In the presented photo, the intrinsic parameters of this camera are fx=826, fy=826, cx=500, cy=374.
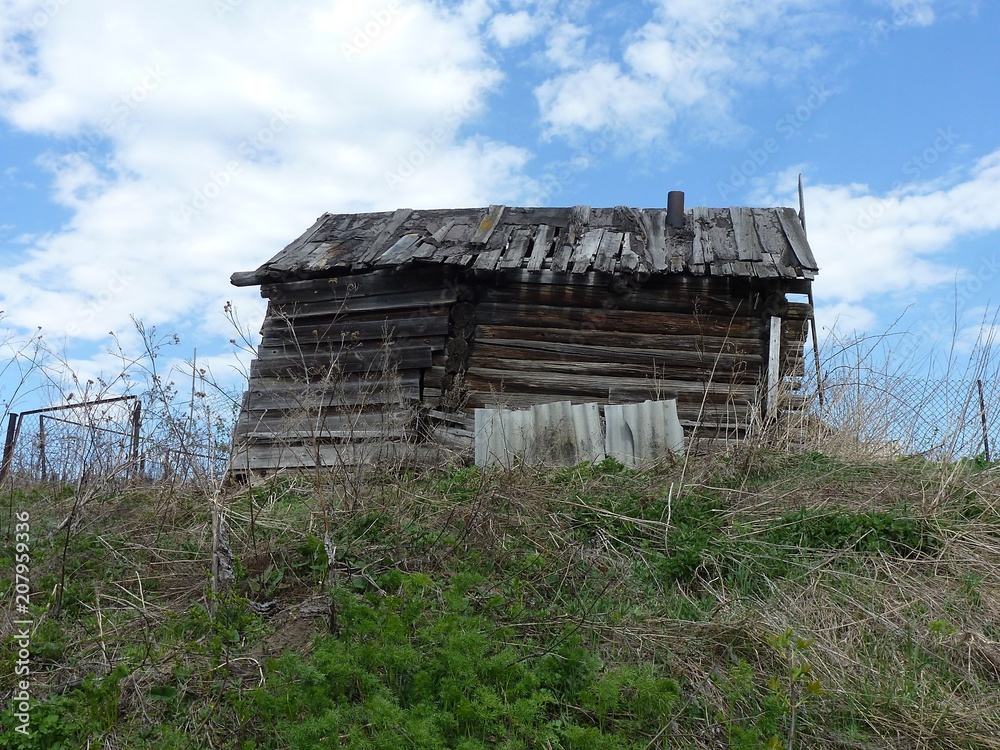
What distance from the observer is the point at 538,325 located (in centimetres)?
1030

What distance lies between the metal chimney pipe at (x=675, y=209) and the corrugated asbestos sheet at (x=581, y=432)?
3.52 metres

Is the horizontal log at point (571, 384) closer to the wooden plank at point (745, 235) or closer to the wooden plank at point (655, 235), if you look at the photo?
the wooden plank at point (655, 235)

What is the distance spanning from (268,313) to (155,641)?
270 inches

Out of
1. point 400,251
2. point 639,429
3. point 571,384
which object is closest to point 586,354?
point 571,384

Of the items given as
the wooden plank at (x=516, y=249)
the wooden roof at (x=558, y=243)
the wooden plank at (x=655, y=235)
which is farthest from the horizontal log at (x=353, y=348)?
the wooden plank at (x=655, y=235)

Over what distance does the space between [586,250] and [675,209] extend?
2.03 m

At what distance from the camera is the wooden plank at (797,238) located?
9.82 m

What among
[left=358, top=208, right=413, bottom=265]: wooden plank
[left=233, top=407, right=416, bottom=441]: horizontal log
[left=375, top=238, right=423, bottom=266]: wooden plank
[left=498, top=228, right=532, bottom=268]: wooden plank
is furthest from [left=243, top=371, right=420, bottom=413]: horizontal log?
[left=498, top=228, right=532, bottom=268]: wooden plank

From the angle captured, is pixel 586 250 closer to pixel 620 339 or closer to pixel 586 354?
pixel 620 339

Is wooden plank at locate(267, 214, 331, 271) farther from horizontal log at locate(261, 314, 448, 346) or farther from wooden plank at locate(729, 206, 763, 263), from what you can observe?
wooden plank at locate(729, 206, 763, 263)

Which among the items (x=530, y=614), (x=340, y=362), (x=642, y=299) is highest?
(x=642, y=299)

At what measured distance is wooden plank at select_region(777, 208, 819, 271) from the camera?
9.82 meters

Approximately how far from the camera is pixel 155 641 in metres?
4.57

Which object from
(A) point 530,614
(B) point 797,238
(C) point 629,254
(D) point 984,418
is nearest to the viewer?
(A) point 530,614
